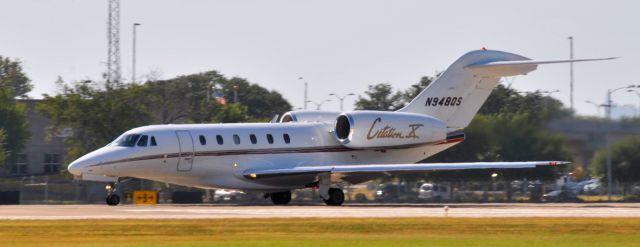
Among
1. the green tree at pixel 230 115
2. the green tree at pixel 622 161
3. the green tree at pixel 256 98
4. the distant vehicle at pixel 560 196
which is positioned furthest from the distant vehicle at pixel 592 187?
the green tree at pixel 256 98

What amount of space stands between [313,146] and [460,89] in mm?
6676

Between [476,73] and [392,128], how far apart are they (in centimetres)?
484

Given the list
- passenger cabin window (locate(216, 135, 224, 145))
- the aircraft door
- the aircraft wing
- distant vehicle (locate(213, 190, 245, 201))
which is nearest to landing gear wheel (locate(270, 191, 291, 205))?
the aircraft wing

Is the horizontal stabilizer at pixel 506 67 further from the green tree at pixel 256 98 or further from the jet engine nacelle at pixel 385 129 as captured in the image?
the green tree at pixel 256 98

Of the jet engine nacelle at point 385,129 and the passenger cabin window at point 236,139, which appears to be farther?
the jet engine nacelle at point 385,129

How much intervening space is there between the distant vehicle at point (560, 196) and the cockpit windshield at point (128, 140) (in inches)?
847

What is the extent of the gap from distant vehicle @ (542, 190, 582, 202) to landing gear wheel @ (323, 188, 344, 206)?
14.8 meters

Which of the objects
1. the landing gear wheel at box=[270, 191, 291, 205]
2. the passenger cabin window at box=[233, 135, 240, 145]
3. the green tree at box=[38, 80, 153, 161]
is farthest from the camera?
the green tree at box=[38, 80, 153, 161]

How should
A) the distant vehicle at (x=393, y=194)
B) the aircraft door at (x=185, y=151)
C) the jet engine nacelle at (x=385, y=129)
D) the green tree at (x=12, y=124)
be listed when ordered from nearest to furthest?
the aircraft door at (x=185, y=151), the jet engine nacelle at (x=385, y=129), the distant vehicle at (x=393, y=194), the green tree at (x=12, y=124)

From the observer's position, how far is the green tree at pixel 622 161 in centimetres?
5748

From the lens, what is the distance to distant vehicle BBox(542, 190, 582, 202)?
204ft

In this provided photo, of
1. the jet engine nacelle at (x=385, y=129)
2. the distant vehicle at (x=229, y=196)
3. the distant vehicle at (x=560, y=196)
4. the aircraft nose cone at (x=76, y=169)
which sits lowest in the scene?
the distant vehicle at (x=229, y=196)

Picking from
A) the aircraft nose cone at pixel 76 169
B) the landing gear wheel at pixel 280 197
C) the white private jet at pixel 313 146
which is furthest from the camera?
the landing gear wheel at pixel 280 197

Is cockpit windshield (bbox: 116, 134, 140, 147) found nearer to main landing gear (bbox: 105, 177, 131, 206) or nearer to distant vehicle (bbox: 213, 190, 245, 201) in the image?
main landing gear (bbox: 105, 177, 131, 206)
